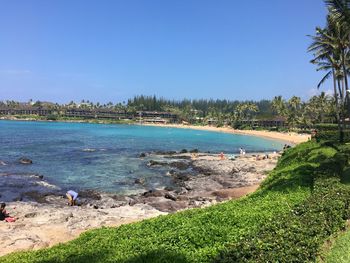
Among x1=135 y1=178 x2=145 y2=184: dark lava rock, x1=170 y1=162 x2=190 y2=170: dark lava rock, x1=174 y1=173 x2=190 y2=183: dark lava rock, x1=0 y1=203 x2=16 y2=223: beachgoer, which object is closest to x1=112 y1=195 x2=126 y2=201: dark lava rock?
x1=135 y1=178 x2=145 y2=184: dark lava rock

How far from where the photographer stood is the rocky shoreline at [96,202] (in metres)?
20.6

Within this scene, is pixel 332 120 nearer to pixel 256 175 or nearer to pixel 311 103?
pixel 311 103

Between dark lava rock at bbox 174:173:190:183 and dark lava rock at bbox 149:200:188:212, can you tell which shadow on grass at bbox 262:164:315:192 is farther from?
dark lava rock at bbox 174:173:190:183

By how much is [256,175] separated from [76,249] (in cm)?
3285

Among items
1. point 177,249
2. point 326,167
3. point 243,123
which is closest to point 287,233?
point 177,249

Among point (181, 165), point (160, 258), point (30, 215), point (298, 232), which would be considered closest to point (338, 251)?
point (298, 232)

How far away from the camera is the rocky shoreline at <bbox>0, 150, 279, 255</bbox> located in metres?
20.6

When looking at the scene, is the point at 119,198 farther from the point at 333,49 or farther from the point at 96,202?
the point at 333,49

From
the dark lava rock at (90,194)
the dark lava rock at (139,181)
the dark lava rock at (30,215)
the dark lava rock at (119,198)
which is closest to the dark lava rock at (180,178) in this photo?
the dark lava rock at (139,181)

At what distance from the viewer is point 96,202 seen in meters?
29.7

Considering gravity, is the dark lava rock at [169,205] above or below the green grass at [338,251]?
below

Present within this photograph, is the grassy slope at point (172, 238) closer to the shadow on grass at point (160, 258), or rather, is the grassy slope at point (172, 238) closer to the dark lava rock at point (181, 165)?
the shadow on grass at point (160, 258)

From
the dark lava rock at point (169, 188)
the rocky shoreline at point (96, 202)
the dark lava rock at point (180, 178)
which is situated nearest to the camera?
the rocky shoreline at point (96, 202)

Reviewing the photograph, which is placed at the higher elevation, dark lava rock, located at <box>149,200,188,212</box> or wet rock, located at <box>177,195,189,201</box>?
dark lava rock, located at <box>149,200,188,212</box>
